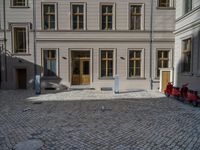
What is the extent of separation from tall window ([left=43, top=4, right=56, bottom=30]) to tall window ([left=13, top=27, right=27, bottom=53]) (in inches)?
74.5

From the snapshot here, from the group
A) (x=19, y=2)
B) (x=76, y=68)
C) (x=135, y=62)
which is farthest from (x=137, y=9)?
(x=19, y=2)

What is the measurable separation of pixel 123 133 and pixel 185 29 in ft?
30.7

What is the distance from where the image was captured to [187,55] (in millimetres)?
11594

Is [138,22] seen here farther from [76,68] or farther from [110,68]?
[76,68]

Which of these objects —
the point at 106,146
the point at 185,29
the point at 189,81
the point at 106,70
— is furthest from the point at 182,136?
the point at 106,70

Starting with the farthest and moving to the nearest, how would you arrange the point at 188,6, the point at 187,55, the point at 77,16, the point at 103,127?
the point at 77,16 → the point at 187,55 → the point at 188,6 → the point at 103,127

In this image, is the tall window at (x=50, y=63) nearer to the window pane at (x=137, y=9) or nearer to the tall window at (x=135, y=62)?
the tall window at (x=135, y=62)

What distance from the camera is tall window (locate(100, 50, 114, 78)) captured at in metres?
14.3

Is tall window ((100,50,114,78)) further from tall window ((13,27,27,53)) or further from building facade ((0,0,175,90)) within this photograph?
tall window ((13,27,27,53))

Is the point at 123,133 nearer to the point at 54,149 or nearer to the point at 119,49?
the point at 54,149

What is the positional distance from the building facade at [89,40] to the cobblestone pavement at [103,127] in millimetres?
6156

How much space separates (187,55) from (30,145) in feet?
36.3

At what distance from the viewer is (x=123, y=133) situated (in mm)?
5152

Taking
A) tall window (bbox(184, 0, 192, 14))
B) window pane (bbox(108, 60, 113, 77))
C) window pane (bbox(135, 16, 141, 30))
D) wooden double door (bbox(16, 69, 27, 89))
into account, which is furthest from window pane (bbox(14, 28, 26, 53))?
tall window (bbox(184, 0, 192, 14))
